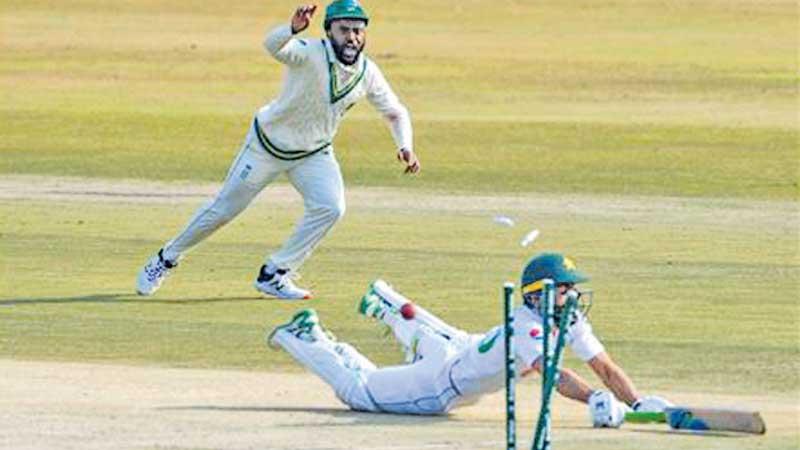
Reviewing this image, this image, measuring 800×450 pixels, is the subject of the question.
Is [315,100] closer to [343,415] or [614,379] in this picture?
[343,415]

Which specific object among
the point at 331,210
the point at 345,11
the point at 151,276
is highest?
the point at 345,11

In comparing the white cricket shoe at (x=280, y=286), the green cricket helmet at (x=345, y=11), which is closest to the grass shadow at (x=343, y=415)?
the green cricket helmet at (x=345, y=11)

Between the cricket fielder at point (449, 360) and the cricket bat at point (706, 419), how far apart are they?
0.05m

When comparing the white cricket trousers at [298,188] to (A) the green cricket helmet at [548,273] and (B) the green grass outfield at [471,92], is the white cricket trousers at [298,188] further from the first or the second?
(B) the green grass outfield at [471,92]

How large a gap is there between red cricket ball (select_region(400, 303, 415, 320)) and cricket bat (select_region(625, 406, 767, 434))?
145 centimetres

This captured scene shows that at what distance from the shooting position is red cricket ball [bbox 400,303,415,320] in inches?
502

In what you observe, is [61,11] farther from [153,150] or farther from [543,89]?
[153,150]

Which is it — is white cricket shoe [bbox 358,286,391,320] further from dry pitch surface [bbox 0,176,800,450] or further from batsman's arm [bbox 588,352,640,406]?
batsman's arm [bbox 588,352,640,406]

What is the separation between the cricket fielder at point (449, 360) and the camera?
1177cm

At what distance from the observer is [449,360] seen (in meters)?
12.2

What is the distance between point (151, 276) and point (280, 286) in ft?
2.79

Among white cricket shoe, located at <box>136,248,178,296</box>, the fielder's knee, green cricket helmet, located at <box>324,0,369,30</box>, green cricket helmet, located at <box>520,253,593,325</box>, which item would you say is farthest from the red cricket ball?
white cricket shoe, located at <box>136,248,178,296</box>

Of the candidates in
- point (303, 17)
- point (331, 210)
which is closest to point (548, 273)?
point (303, 17)

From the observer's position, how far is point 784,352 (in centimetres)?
1459
